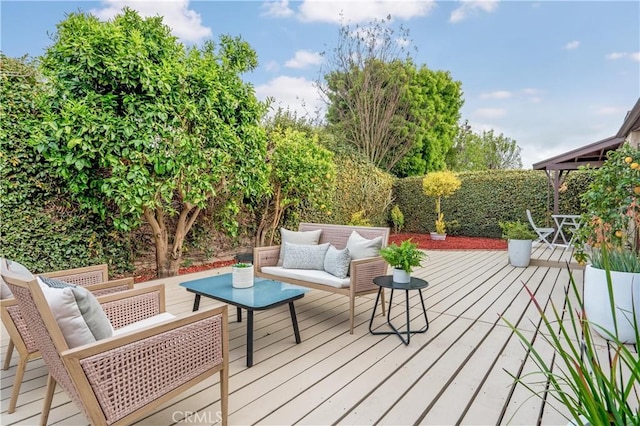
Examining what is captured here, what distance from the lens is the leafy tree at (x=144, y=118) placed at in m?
3.56

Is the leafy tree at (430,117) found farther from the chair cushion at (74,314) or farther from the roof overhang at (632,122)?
the chair cushion at (74,314)

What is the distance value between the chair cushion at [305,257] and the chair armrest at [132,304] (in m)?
1.59

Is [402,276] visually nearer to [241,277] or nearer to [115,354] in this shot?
[241,277]

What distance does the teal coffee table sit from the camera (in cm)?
238

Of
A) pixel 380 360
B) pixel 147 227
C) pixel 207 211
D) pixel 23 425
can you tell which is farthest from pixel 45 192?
pixel 380 360

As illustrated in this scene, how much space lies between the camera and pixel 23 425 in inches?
67.5

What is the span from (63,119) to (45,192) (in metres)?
1.02

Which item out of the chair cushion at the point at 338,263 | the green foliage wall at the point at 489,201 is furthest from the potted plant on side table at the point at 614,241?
the green foliage wall at the point at 489,201

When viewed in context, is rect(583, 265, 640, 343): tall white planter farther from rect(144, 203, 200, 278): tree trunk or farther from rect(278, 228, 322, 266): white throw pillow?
rect(144, 203, 200, 278): tree trunk

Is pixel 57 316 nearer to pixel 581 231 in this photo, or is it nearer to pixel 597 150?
pixel 581 231

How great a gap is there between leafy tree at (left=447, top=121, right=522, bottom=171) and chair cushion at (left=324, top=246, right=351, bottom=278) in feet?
54.4

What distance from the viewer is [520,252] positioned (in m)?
5.70

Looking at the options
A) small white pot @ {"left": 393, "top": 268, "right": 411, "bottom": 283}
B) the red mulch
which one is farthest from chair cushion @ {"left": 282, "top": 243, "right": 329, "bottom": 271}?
the red mulch

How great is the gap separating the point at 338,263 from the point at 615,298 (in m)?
2.40
